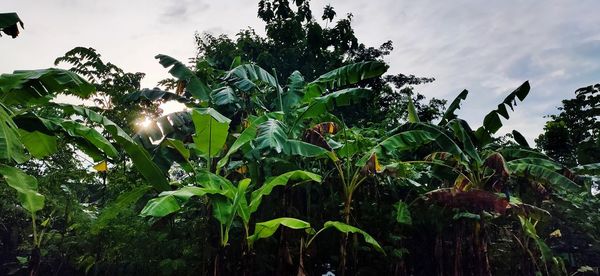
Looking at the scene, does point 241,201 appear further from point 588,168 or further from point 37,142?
point 588,168

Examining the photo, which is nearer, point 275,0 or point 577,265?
point 577,265

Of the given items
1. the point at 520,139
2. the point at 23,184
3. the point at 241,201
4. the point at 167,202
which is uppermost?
the point at 520,139

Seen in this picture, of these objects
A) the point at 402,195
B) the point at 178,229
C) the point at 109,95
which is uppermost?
the point at 109,95

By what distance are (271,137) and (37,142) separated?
340 centimetres

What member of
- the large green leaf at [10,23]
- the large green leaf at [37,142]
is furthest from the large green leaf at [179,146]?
the large green leaf at [10,23]

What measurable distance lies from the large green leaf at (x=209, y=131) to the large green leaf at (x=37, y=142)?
2108 millimetres

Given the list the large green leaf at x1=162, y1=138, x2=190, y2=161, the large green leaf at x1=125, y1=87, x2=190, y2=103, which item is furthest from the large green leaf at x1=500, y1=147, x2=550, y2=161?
the large green leaf at x1=125, y1=87, x2=190, y2=103

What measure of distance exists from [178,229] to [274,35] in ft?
30.3

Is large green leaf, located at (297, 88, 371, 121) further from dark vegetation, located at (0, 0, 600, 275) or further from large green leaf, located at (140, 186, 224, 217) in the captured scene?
large green leaf, located at (140, 186, 224, 217)

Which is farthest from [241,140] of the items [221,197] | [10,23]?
[10,23]

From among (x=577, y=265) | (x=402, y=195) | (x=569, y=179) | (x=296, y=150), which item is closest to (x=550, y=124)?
(x=577, y=265)

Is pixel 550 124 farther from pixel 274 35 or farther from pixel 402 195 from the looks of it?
pixel 274 35

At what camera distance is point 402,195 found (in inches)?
336

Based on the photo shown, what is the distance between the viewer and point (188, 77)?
787cm
